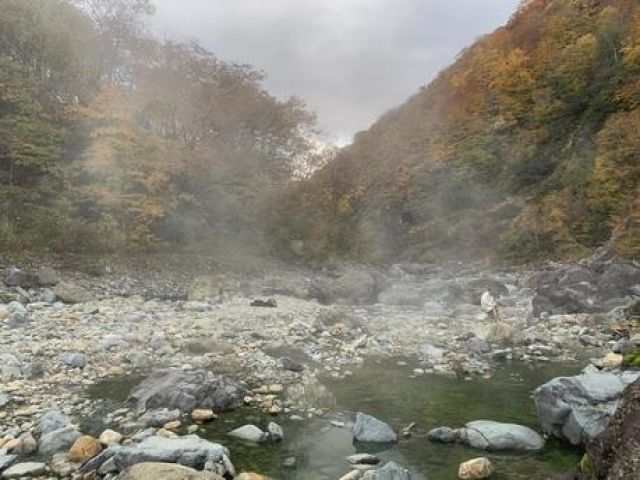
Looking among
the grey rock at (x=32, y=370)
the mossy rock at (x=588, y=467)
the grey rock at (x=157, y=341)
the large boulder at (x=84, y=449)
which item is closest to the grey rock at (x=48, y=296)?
the grey rock at (x=157, y=341)

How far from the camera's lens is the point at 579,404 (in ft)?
21.1

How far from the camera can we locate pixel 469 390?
8.86 metres

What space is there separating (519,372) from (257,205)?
20.2 meters

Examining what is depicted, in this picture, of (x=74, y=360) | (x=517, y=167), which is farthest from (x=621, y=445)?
(x=517, y=167)

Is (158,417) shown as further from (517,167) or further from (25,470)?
(517,167)

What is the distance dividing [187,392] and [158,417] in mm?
630

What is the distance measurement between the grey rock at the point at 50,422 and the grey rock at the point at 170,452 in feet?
3.76

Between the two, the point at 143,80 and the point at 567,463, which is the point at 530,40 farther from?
the point at 567,463

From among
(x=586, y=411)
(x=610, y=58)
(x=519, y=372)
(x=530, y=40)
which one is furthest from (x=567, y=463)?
(x=530, y=40)

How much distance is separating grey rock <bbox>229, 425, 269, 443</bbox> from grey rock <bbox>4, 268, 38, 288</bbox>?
12.4 metres

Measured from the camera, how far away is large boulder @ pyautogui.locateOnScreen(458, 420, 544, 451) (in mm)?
6406

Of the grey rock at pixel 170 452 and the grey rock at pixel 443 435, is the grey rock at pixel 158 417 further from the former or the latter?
the grey rock at pixel 443 435

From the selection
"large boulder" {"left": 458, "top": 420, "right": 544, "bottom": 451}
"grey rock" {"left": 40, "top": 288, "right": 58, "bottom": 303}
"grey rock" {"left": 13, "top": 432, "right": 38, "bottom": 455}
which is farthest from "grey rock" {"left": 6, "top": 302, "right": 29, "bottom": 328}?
"large boulder" {"left": 458, "top": 420, "right": 544, "bottom": 451}

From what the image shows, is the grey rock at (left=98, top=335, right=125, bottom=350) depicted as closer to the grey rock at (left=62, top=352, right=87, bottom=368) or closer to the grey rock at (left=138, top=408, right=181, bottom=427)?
the grey rock at (left=62, top=352, right=87, bottom=368)
